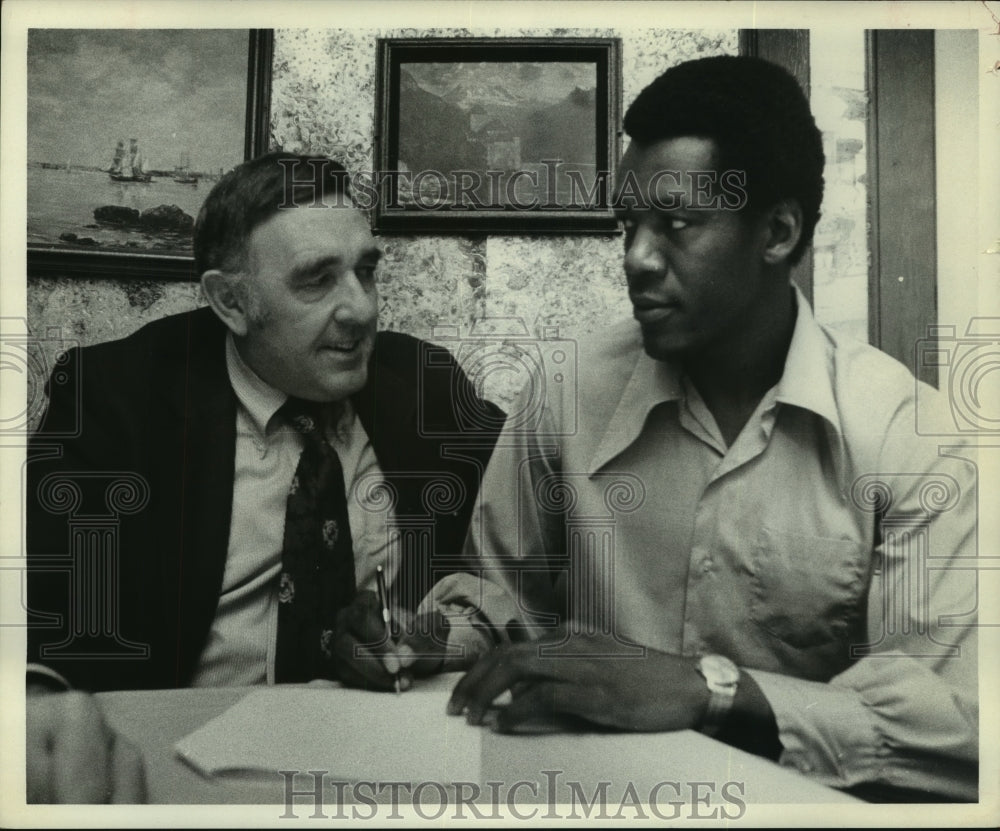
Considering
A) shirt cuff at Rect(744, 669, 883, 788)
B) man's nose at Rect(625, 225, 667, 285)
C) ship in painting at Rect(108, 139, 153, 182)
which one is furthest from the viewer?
ship in painting at Rect(108, 139, 153, 182)

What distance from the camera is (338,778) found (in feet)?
12.9

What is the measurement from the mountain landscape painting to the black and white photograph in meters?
0.01

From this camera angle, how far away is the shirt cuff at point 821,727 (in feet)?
12.5

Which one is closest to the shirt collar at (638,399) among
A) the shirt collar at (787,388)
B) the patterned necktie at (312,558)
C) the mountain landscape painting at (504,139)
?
the shirt collar at (787,388)

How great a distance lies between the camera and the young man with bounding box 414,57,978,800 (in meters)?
A: 3.87

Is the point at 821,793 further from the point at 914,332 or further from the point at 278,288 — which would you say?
the point at 278,288

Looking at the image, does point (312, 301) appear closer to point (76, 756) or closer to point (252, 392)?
point (252, 392)

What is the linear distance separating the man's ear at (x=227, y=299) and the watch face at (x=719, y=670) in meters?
1.86

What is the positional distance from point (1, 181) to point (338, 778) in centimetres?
233

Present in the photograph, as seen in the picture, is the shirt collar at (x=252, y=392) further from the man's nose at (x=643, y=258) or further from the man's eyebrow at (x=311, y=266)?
the man's nose at (x=643, y=258)

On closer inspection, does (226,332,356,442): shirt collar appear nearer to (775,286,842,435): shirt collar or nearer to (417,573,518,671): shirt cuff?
(417,573,518,671): shirt cuff

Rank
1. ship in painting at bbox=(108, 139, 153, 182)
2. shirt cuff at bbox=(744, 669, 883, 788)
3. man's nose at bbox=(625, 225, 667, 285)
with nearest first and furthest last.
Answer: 1. shirt cuff at bbox=(744, 669, 883, 788)
2. man's nose at bbox=(625, 225, 667, 285)
3. ship in painting at bbox=(108, 139, 153, 182)

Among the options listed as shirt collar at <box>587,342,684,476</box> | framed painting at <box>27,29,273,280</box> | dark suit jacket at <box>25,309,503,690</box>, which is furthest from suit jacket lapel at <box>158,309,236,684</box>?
shirt collar at <box>587,342,684,476</box>

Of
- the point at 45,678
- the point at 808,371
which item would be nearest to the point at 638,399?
the point at 808,371
